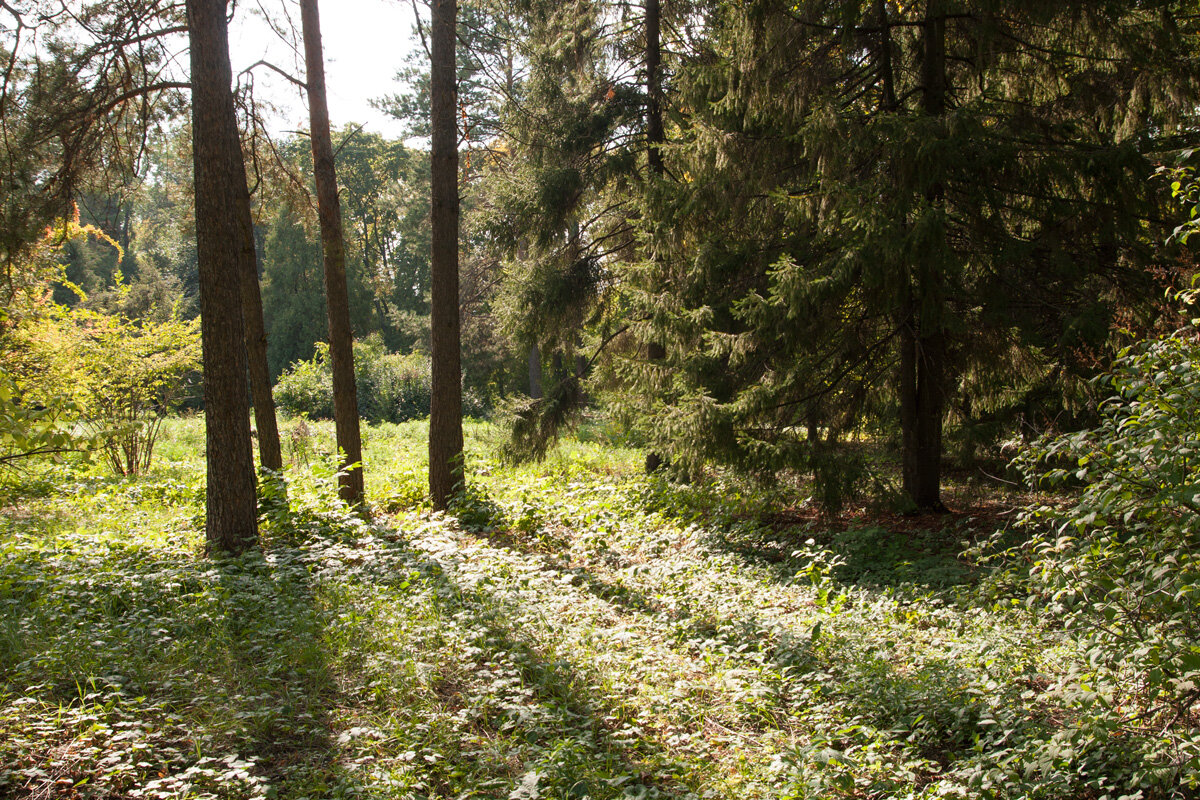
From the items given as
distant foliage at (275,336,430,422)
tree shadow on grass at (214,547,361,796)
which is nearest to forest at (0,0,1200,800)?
tree shadow on grass at (214,547,361,796)

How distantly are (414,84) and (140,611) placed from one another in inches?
1007

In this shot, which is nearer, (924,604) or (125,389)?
(924,604)

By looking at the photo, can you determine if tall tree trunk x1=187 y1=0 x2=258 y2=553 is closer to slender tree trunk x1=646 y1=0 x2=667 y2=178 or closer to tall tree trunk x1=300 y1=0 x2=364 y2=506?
tall tree trunk x1=300 y1=0 x2=364 y2=506

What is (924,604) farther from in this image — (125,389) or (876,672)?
(125,389)

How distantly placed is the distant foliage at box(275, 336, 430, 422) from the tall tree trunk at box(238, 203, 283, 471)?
16429 millimetres

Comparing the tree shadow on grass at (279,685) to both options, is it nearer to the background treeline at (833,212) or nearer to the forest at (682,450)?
the forest at (682,450)

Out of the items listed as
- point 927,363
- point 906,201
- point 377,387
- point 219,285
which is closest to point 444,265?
point 219,285

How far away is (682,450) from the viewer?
7973 millimetres

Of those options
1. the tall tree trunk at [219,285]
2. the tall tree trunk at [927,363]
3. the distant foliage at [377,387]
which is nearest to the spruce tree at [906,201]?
the tall tree trunk at [927,363]

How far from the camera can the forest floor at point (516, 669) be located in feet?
11.1

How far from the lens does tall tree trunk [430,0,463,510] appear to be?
902 centimetres

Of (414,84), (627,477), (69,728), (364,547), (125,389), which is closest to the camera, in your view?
(69,728)

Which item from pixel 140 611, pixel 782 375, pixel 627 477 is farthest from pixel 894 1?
pixel 140 611

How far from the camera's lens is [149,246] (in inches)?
1832
